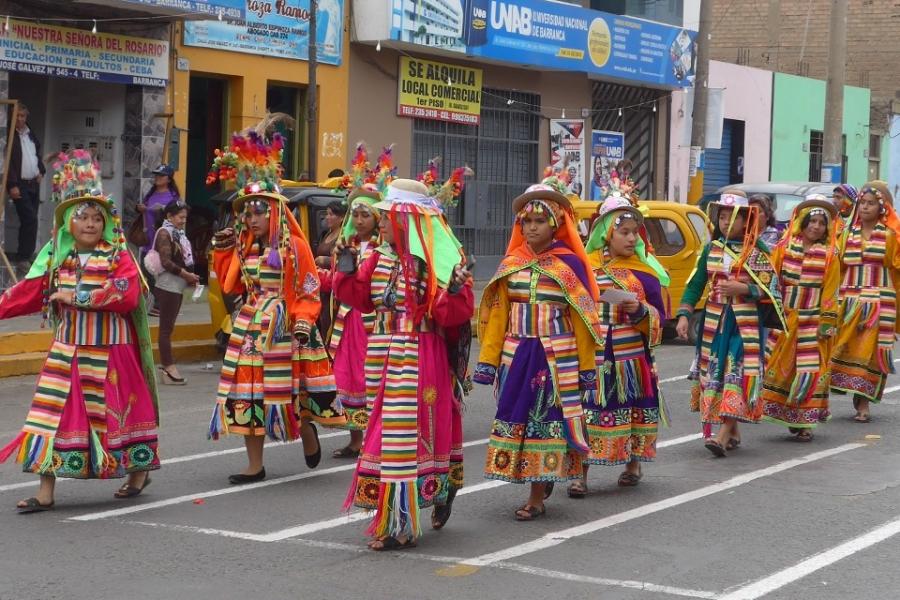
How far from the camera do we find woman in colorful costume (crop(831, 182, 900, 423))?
12.1 meters

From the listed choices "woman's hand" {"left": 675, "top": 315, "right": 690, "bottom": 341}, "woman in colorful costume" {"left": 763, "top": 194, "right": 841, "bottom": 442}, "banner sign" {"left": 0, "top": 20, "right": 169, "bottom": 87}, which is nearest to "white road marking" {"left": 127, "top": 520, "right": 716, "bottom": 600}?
"woman's hand" {"left": 675, "top": 315, "right": 690, "bottom": 341}

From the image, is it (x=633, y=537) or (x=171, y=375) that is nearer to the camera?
(x=633, y=537)

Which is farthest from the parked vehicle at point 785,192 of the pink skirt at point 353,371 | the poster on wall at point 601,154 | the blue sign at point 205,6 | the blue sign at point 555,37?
the pink skirt at point 353,371

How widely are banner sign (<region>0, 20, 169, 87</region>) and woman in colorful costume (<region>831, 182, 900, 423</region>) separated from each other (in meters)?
9.78

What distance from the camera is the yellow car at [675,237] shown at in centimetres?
1742

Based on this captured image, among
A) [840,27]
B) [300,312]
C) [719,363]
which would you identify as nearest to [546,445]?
[300,312]

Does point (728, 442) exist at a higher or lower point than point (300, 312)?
lower

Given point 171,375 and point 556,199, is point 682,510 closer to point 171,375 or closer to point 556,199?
point 556,199

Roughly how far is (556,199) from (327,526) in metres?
2.15

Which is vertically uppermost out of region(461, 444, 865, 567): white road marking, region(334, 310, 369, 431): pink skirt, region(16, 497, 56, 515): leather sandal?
region(334, 310, 369, 431): pink skirt

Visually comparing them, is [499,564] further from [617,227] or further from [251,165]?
[251,165]

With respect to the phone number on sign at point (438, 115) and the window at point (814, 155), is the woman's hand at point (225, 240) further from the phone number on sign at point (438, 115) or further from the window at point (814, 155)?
the window at point (814, 155)

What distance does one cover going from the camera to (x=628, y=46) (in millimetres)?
27297

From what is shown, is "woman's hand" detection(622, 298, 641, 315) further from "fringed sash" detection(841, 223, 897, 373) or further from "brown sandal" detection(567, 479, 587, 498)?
"fringed sash" detection(841, 223, 897, 373)
